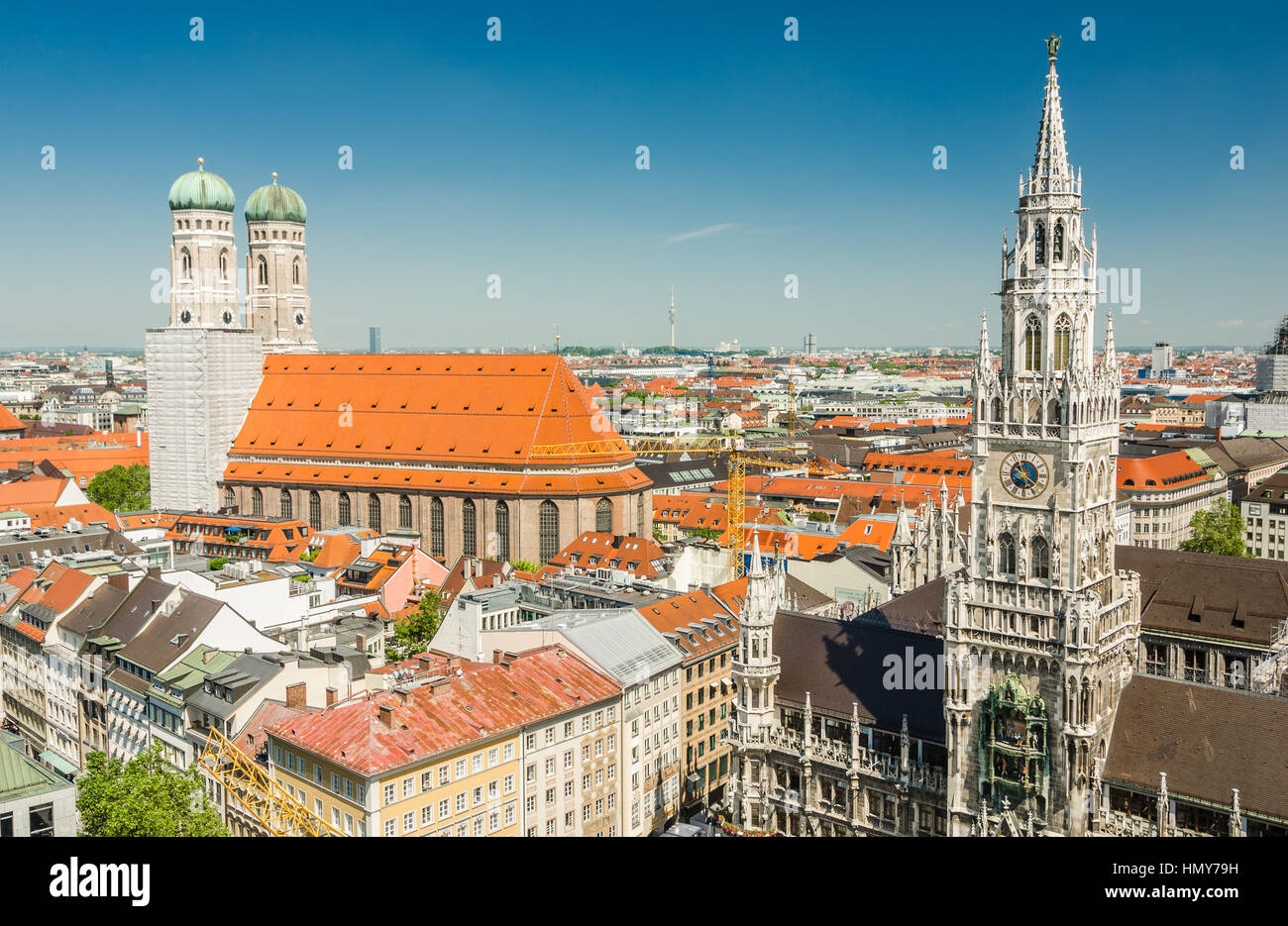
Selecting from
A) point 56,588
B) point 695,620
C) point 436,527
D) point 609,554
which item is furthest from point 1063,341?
point 436,527

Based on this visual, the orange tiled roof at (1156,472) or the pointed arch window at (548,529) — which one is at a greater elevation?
the orange tiled roof at (1156,472)

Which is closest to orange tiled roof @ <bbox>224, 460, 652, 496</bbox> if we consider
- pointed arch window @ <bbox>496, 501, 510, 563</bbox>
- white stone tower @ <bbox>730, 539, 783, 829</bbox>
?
pointed arch window @ <bbox>496, 501, 510, 563</bbox>

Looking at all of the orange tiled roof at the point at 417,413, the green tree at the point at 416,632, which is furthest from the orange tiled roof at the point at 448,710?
the orange tiled roof at the point at 417,413

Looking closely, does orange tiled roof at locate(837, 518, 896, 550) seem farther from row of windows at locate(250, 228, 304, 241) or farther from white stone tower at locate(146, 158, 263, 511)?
row of windows at locate(250, 228, 304, 241)

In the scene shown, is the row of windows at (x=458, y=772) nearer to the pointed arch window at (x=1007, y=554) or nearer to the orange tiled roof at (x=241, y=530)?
the pointed arch window at (x=1007, y=554)
